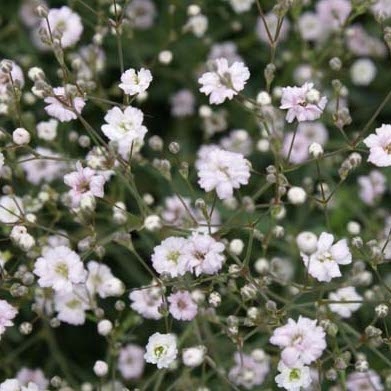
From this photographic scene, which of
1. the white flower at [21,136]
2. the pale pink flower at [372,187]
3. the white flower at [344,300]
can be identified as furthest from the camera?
the pale pink flower at [372,187]

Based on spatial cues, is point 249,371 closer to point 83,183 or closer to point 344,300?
point 344,300

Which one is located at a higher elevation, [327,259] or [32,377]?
[327,259]

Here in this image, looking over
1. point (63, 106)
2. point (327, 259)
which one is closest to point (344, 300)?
point (327, 259)

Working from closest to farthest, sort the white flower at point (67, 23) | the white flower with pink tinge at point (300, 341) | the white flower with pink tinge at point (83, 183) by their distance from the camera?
the white flower with pink tinge at point (300, 341)
the white flower with pink tinge at point (83, 183)
the white flower at point (67, 23)

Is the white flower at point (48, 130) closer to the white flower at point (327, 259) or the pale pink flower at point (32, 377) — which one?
the pale pink flower at point (32, 377)

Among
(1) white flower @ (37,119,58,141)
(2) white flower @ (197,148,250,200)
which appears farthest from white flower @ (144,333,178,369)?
(1) white flower @ (37,119,58,141)

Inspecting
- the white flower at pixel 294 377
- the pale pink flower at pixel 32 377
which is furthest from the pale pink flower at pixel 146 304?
the pale pink flower at pixel 32 377

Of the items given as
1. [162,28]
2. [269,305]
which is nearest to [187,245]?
[269,305]

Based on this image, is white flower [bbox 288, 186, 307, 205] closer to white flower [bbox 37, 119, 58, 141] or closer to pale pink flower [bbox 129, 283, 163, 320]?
pale pink flower [bbox 129, 283, 163, 320]
